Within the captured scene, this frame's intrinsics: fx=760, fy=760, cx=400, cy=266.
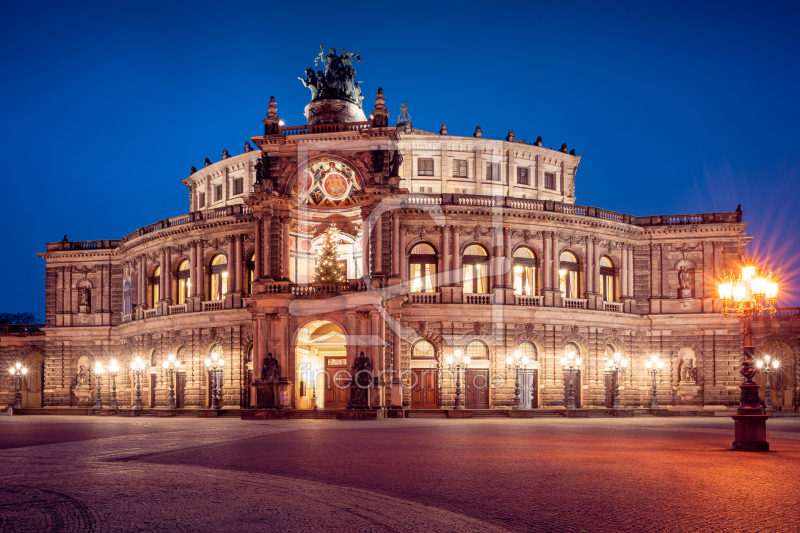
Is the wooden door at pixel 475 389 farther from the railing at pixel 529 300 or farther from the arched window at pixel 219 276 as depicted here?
the arched window at pixel 219 276

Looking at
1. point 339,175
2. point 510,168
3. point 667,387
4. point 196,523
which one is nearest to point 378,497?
point 196,523

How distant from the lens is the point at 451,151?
63125 millimetres

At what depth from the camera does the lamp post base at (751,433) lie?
2166 cm

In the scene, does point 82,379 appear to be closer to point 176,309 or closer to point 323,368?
point 176,309

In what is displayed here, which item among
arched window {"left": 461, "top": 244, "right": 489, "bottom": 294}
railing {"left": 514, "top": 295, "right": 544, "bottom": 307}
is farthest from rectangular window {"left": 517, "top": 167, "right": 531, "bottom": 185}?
railing {"left": 514, "top": 295, "right": 544, "bottom": 307}

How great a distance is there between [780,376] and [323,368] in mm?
36194

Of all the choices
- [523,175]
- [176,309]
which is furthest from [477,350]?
[176,309]

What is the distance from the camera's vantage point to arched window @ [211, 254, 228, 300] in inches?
2254

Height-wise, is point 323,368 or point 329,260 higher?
point 329,260

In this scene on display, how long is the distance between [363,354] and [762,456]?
2879cm

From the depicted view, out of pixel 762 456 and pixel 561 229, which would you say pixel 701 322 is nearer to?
pixel 561 229

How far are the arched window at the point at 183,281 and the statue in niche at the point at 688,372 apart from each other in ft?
126

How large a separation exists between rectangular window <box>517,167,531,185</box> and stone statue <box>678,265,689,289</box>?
14.8 meters

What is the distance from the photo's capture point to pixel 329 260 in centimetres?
5175
